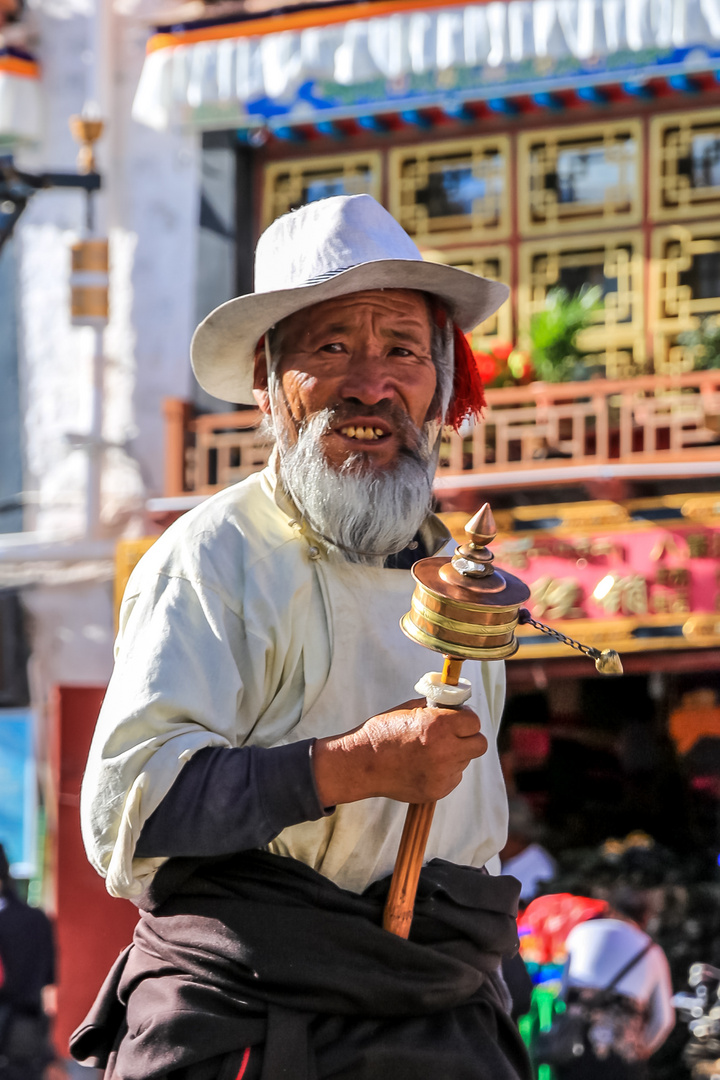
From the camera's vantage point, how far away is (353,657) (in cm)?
221

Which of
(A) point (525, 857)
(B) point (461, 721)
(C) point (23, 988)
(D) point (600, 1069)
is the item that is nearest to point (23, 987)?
(C) point (23, 988)

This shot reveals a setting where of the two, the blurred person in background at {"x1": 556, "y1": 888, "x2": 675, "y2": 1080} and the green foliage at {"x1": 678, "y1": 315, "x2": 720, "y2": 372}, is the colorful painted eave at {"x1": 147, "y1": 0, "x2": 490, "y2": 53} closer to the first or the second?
the green foliage at {"x1": 678, "y1": 315, "x2": 720, "y2": 372}

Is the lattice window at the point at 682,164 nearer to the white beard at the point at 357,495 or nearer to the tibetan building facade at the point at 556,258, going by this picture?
the tibetan building facade at the point at 556,258

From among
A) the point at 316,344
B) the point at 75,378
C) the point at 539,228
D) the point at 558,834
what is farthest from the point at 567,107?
the point at 316,344

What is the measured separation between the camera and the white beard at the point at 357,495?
88.1 inches

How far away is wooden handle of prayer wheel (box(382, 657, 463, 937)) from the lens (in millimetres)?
2041

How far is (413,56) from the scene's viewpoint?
8.30m

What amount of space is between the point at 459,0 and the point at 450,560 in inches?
274

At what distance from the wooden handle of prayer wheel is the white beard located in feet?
1.40

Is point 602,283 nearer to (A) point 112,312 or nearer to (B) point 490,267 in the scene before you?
(B) point 490,267

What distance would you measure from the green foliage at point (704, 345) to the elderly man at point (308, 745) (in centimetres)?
586

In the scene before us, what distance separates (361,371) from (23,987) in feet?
18.1

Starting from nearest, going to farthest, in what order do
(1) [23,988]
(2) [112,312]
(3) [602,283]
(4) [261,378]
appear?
(4) [261,378], (1) [23,988], (3) [602,283], (2) [112,312]

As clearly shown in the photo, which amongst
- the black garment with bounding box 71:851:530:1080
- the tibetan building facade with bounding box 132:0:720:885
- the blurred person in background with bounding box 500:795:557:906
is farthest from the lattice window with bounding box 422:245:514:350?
the black garment with bounding box 71:851:530:1080
